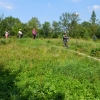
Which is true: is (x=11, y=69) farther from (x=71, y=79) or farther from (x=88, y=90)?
A: (x=88, y=90)

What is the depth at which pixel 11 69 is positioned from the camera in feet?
39.1

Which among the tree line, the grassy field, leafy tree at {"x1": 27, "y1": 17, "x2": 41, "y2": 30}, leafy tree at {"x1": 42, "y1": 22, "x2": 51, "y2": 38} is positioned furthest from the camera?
leafy tree at {"x1": 42, "y1": 22, "x2": 51, "y2": 38}

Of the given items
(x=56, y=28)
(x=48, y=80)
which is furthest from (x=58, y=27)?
(x=48, y=80)

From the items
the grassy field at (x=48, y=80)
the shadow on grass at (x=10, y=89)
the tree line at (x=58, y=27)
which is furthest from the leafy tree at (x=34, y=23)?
the shadow on grass at (x=10, y=89)

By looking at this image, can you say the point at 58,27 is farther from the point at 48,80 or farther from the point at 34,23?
the point at 48,80

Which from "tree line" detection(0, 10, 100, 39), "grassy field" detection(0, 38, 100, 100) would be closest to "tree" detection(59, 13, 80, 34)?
"tree line" detection(0, 10, 100, 39)

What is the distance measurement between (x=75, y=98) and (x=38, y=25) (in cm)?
8794

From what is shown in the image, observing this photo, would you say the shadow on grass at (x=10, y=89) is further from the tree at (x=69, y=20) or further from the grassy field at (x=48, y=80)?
the tree at (x=69, y=20)

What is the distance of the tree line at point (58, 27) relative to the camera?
73525mm

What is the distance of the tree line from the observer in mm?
73525

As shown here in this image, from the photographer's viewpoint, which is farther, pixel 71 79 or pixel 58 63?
pixel 58 63

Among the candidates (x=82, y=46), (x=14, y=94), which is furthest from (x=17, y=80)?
(x=82, y=46)

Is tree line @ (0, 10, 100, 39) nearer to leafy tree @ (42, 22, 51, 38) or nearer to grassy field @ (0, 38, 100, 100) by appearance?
leafy tree @ (42, 22, 51, 38)

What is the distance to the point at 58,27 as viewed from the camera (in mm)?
87938
